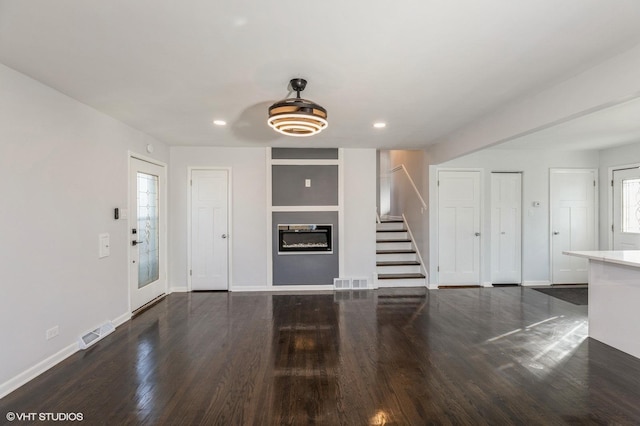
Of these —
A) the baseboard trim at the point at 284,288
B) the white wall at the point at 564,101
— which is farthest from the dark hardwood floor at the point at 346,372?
the white wall at the point at 564,101

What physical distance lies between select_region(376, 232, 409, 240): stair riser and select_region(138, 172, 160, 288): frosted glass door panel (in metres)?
4.23

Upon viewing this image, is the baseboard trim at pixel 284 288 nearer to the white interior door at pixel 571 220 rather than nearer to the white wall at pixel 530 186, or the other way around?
the white wall at pixel 530 186

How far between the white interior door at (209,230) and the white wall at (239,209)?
0.40 ft

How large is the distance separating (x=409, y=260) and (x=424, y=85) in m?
3.91

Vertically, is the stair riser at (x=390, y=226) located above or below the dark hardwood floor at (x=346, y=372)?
above

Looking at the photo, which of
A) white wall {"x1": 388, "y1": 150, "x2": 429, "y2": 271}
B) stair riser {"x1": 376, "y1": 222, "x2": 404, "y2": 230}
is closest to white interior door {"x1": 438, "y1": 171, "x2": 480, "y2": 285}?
white wall {"x1": 388, "y1": 150, "x2": 429, "y2": 271}

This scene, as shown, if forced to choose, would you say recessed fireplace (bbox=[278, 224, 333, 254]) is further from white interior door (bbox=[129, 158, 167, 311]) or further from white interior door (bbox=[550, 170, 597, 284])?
white interior door (bbox=[550, 170, 597, 284])

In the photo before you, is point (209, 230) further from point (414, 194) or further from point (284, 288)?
point (414, 194)

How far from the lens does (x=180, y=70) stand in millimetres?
2330

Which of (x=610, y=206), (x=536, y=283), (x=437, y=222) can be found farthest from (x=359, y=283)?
(x=610, y=206)

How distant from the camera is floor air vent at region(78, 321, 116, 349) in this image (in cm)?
297

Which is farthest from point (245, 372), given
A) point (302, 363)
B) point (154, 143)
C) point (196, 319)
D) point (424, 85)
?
point (154, 143)

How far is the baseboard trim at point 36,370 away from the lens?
2219 mm

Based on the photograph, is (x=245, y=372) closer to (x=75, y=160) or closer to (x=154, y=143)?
(x=75, y=160)
